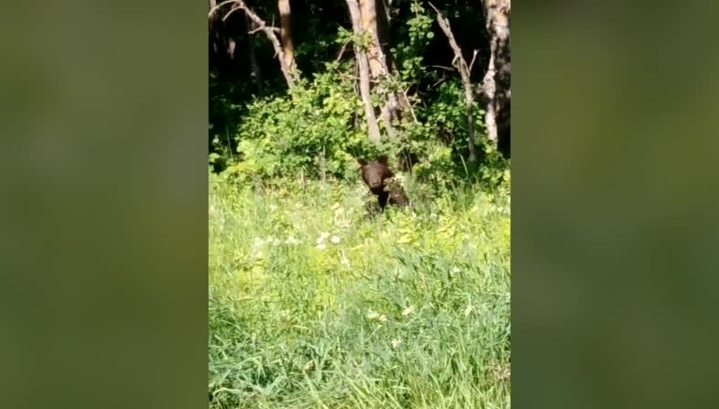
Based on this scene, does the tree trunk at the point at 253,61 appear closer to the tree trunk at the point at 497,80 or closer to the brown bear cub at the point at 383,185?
Answer: the brown bear cub at the point at 383,185

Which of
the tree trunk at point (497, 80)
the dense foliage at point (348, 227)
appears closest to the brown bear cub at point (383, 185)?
A: the dense foliage at point (348, 227)

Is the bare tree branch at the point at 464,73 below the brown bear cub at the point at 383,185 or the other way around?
the other way around

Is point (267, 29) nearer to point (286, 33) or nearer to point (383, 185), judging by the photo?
point (286, 33)

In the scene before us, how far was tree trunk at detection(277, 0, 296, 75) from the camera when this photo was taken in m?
3.06

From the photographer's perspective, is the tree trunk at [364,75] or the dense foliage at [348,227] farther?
the tree trunk at [364,75]

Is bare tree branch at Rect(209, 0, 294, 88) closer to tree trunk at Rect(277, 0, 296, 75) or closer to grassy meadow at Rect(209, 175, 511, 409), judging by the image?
tree trunk at Rect(277, 0, 296, 75)

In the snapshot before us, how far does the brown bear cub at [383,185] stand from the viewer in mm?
2828

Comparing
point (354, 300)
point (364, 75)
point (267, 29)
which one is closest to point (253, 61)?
point (267, 29)

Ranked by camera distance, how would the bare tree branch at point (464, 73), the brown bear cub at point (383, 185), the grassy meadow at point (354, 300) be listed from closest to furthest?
the grassy meadow at point (354, 300)
the brown bear cub at point (383, 185)
the bare tree branch at point (464, 73)

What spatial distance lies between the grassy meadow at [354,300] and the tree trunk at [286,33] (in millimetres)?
585
